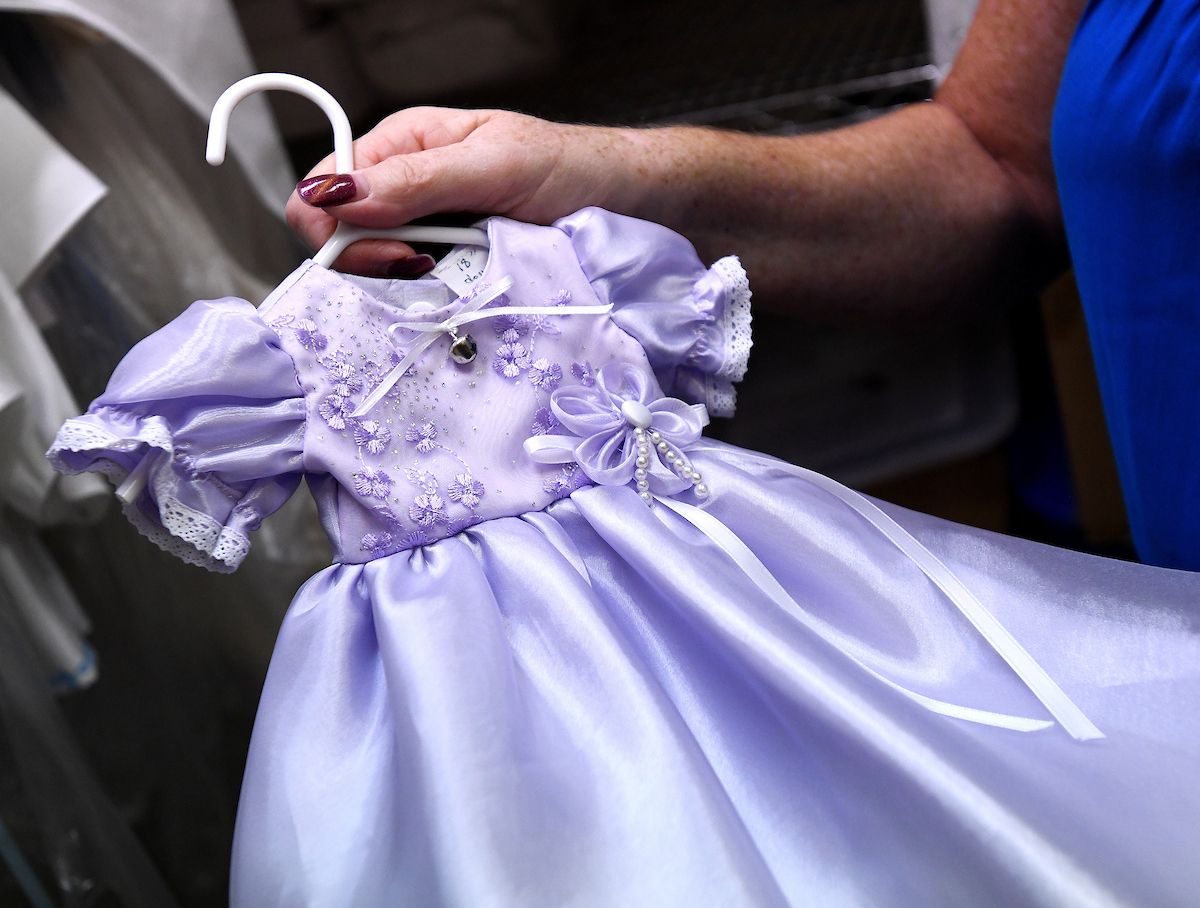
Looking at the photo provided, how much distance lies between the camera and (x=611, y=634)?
17.8 inches

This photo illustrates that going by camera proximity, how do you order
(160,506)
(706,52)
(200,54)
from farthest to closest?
(706,52)
(200,54)
(160,506)

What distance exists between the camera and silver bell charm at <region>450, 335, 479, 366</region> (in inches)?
20.2

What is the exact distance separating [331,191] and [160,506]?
164mm

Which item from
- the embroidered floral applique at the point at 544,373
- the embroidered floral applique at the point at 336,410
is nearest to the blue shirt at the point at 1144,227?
the embroidered floral applique at the point at 544,373

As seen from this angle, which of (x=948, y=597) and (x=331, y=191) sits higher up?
(x=331, y=191)

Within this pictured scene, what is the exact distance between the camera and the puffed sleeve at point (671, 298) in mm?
533

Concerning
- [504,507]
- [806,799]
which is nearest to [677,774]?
[806,799]

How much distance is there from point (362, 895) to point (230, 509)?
0.59ft

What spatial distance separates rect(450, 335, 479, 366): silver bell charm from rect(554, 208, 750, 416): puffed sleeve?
73 millimetres

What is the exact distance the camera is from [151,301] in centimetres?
80

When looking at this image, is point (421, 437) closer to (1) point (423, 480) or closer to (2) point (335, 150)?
(1) point (423, 480)

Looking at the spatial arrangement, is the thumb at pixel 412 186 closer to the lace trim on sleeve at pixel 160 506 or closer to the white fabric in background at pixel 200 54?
the lace trim on sleeve at pixel 160 506

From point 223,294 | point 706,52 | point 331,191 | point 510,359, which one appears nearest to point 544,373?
point 510,359

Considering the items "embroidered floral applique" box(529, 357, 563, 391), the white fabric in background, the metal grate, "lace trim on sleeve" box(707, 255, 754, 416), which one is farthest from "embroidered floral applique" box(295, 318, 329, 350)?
the metal grate
